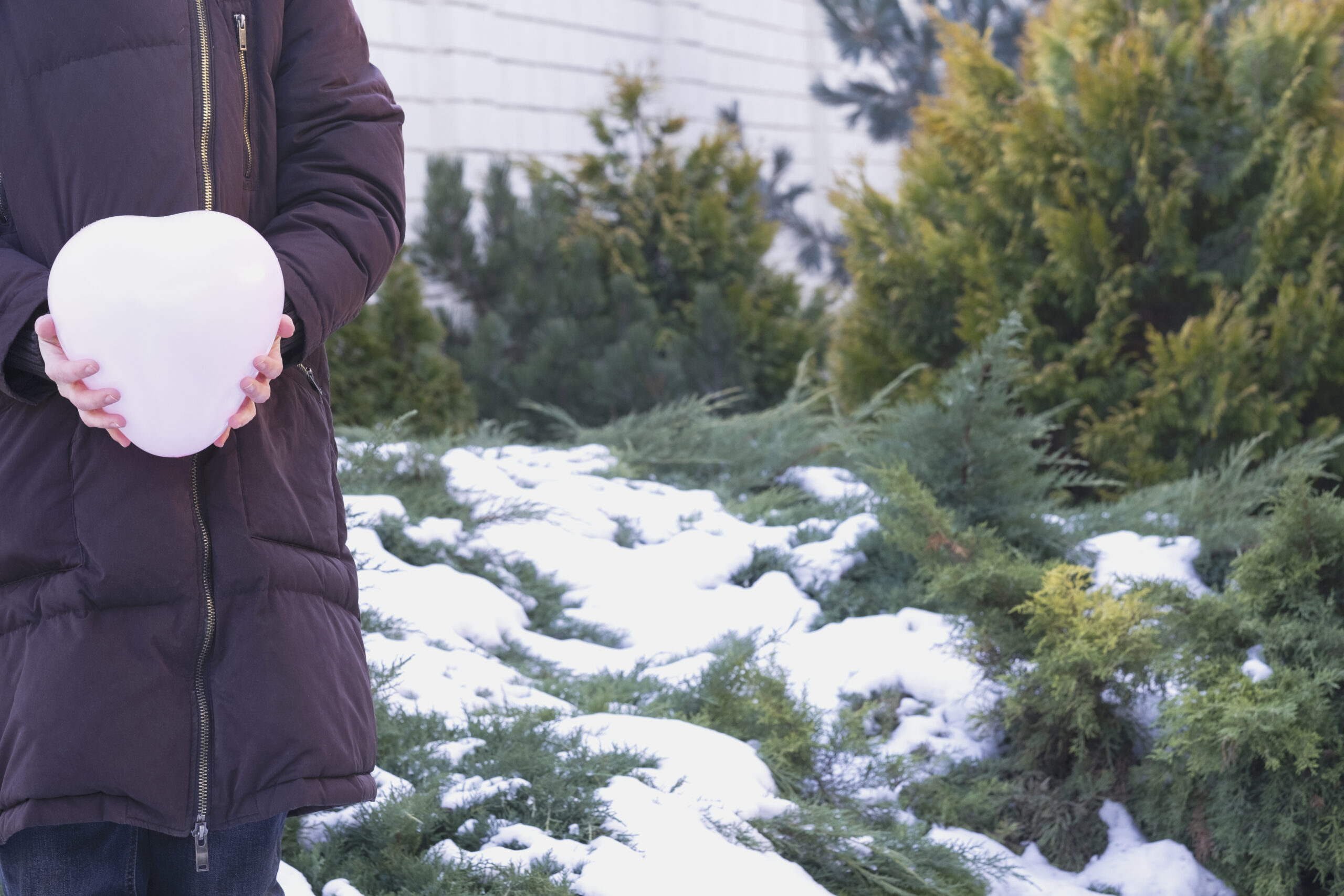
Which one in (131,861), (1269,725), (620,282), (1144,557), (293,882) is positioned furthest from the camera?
(620,282)

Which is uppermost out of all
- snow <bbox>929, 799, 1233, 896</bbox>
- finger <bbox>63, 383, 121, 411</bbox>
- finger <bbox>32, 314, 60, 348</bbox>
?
finger <bbox>32, 314, 60, 348</bbox>

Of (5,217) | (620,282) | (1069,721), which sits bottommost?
(1069,721)

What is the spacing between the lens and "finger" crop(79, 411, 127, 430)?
0.96 m

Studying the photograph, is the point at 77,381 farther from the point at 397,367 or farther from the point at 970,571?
A: the point at 397,367

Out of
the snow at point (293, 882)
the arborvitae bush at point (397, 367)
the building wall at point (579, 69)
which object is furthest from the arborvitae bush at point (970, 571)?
the arborvitae bush at point (397, 367)

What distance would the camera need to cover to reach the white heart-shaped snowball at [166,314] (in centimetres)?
95

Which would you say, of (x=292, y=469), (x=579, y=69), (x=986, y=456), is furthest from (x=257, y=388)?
(x=579, y=69)

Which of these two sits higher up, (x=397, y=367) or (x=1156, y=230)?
(x=1156, y=230)

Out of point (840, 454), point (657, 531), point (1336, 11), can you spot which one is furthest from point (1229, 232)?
point (657, 531)

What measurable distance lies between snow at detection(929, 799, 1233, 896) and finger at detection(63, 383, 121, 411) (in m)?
1.43

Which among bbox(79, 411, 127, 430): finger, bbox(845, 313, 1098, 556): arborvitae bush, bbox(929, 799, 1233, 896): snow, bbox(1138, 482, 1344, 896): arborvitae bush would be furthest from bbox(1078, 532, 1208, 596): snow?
bbox(79, 411, 127, 430): finger

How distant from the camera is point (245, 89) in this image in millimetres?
1101

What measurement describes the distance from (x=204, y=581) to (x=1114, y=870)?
1.58m

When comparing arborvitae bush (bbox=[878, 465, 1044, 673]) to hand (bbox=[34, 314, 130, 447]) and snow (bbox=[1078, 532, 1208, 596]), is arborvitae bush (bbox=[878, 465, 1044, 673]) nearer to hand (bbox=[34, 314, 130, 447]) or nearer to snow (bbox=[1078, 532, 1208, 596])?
snow (bbox=[1078, 532, 1208, 596])
